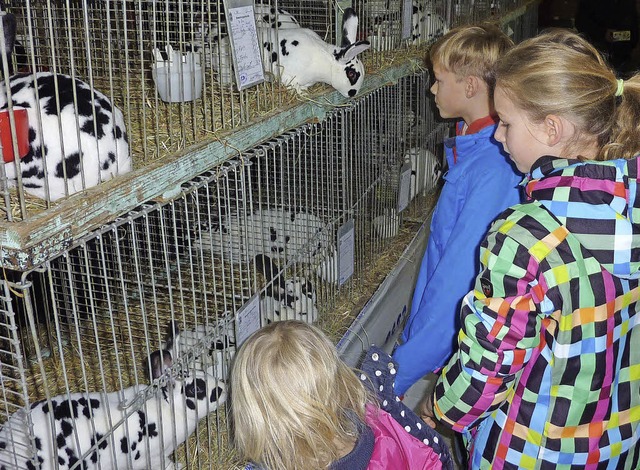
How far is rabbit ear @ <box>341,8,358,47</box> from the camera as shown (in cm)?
259

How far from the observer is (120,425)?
6.08ft

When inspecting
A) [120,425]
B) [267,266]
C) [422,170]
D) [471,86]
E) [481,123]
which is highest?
[471,86]

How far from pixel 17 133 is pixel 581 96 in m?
1.14

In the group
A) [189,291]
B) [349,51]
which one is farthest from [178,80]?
[189,291]

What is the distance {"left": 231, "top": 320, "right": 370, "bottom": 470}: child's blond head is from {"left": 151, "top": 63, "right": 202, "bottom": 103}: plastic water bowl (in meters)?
0.79

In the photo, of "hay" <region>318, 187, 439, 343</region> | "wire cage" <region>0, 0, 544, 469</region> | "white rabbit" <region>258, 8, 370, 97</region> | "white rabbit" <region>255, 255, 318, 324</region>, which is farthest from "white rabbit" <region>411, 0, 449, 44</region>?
"white rabbit" <region>255, 255, 318, 324</region>

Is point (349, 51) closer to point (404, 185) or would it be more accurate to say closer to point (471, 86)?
point (471, 86)

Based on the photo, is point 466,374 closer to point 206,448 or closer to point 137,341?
point 206,448

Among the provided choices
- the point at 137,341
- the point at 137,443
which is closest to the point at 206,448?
the point at 137,443

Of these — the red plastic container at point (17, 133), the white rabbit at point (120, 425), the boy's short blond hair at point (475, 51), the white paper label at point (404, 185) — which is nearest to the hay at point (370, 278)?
the white paper label at point (404, 185)

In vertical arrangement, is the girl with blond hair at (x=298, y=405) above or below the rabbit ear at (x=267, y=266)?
above

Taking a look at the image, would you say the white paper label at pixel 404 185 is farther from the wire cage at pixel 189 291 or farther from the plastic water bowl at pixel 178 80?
the plastic water bowl at pixel 178 80

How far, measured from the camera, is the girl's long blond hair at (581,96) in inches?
55.8

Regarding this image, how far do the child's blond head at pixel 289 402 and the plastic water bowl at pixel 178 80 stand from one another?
0.79 m
